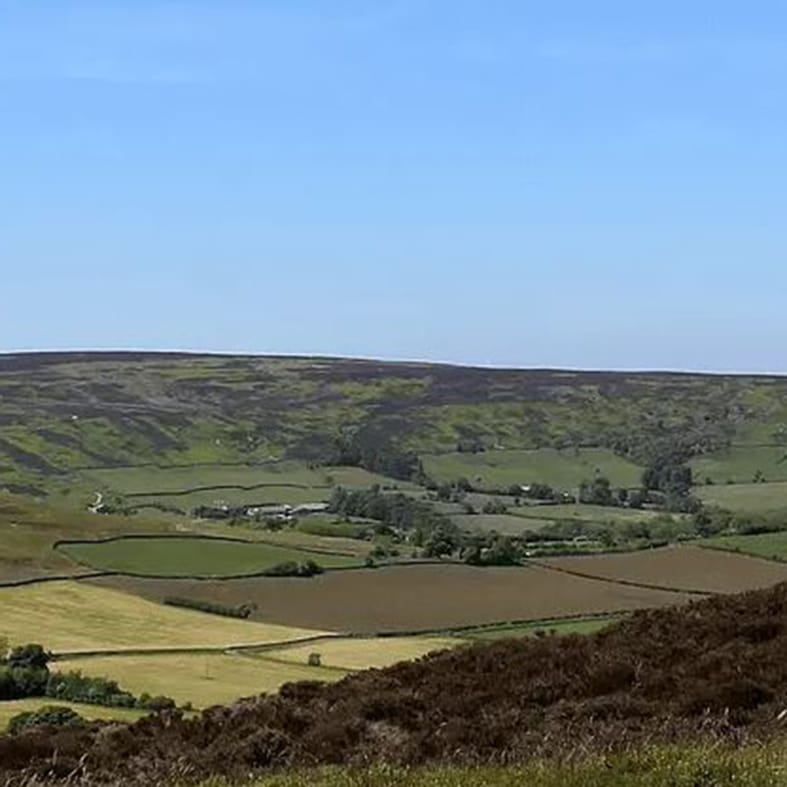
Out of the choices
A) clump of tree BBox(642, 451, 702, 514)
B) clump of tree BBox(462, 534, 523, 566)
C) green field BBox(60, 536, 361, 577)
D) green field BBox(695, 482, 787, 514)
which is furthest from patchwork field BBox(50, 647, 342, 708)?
clump of tree BBox(642, 451, 702, 514)

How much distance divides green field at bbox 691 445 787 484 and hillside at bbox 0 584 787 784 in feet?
466

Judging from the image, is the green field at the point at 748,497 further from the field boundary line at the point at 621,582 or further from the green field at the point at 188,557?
the green field at the point at 188,557

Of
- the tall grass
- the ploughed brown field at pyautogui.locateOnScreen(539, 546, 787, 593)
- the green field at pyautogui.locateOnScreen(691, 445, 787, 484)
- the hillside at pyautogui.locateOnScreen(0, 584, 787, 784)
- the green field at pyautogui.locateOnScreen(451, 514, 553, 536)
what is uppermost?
the tall grass

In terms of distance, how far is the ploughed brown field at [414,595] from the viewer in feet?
222

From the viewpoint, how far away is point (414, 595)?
75.2m

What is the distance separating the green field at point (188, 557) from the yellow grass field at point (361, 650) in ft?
68.6

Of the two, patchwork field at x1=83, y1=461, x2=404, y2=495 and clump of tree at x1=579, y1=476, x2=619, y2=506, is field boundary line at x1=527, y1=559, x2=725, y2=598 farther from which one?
patchwork field at x1=83, y1=461, x2=404, y2=495

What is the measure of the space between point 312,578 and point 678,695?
216 ft

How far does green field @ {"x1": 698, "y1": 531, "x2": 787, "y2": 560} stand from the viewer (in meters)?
80.0

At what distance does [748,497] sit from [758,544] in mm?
54451

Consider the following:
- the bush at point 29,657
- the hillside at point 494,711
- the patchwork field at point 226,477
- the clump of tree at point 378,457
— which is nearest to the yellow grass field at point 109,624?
the bush at point 29,657

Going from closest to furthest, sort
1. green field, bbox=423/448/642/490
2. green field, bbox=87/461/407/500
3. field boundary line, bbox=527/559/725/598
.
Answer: field boundary line, bbox=527/559/725/598 → green field, bbox=87/461/407/500 → green field, bbox=423/448/642/490

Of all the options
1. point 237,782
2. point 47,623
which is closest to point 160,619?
point 47,623

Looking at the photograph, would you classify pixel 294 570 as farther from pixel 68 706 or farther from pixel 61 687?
pixel 68 706
